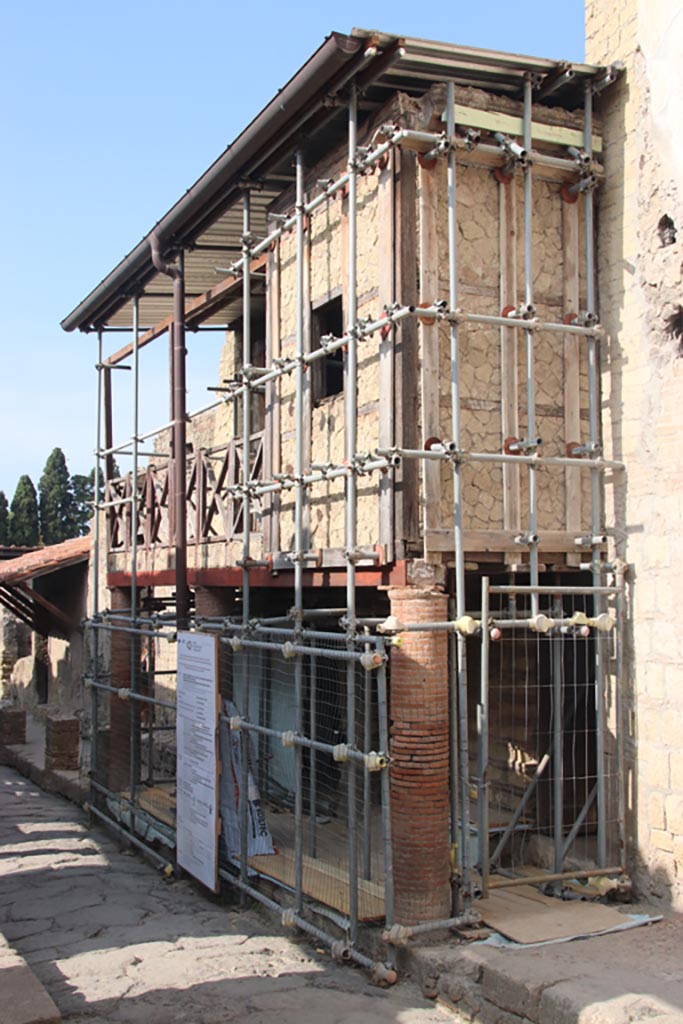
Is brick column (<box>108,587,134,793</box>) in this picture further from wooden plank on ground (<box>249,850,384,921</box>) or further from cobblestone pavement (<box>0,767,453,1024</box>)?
wooden plank on ground (<box>249,850,384,921</box>)

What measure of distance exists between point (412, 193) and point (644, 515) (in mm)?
3162

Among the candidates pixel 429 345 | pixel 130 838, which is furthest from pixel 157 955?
pixel 429 345

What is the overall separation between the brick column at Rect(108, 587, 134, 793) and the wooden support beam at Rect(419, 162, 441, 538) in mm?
6584

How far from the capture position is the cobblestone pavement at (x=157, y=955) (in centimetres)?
675

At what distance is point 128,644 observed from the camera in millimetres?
13523

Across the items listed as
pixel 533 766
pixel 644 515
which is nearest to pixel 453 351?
pixel 644 515

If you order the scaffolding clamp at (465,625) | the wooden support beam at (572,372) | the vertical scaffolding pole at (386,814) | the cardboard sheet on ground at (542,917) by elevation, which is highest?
the wooden support beam at (572,372)

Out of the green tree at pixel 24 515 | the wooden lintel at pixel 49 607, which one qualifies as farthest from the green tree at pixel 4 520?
the wooden lintel at pixel 49 607

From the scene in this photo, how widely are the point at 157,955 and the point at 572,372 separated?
5.74m

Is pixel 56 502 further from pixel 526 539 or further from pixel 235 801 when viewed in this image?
pixel 526 539

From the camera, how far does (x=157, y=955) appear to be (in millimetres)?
7957

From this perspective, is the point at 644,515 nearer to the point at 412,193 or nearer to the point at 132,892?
the point at 412,193

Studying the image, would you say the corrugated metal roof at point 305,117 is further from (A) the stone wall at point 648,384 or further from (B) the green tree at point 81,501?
(B) the green tree at point 81,501

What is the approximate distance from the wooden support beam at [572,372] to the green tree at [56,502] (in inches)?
1519
